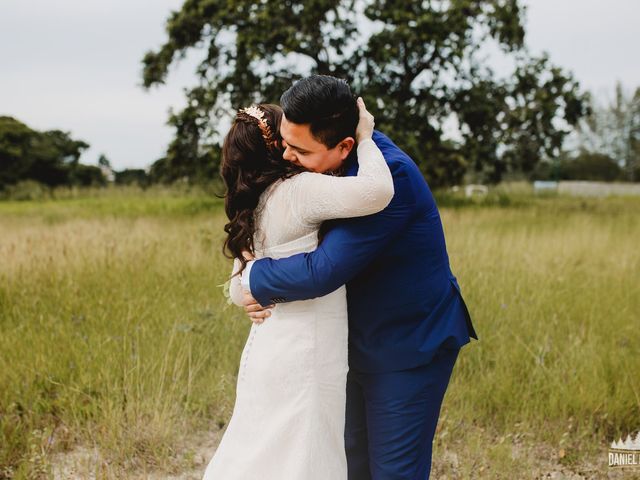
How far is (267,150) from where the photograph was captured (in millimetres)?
2025

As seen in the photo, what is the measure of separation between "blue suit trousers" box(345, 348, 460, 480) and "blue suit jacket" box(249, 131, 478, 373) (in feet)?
0.18

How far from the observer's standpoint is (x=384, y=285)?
2012mm

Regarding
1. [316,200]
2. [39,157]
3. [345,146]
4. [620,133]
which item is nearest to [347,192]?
[316,200]

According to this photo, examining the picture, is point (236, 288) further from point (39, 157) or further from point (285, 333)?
point (39, 157)

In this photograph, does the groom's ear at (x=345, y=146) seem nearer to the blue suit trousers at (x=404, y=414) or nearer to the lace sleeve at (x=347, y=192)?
the lace sleeve at (x=347, y=192)

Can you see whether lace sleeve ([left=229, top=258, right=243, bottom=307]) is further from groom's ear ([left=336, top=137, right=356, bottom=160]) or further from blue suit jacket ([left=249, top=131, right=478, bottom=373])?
groom's ear ([left=336, top=137, right=356, bottom=160])

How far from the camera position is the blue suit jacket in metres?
1.86

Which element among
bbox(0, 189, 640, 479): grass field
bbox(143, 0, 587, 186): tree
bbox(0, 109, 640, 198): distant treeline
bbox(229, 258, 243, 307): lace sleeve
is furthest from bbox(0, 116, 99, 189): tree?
bbox(229, 258, 243, 307): lace sleeve

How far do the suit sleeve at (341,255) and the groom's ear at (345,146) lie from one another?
0.19m

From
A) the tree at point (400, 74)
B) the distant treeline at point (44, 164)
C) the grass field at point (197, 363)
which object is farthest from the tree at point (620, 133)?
the grass field at point (197, 363)

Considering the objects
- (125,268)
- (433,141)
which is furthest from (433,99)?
(125,268)

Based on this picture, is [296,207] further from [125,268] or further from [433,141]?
[433,141]

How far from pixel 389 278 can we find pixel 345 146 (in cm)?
45

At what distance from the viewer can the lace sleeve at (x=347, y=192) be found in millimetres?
1793
